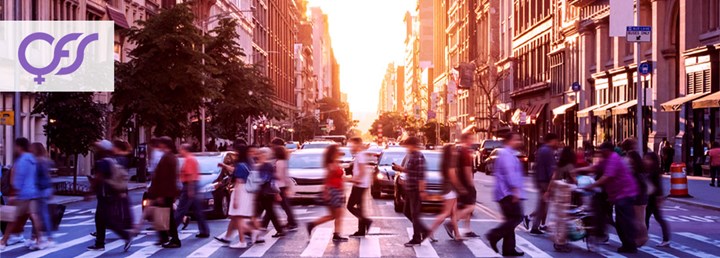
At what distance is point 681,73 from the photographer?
42.6 m

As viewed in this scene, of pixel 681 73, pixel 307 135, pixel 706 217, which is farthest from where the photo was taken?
pixel 307 135

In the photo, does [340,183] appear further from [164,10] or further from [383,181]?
[164,10]

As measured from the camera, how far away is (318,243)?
54.0ft

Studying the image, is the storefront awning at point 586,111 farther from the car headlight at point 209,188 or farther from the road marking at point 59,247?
the road marking at point 59,247

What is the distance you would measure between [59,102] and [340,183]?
19.2 m

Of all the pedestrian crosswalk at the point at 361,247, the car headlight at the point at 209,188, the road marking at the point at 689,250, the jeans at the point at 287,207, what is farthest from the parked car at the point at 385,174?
the road marking at the point at 689,250

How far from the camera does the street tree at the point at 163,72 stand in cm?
3922

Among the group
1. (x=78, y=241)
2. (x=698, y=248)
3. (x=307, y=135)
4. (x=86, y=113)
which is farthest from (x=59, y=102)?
(x=307, y=135)

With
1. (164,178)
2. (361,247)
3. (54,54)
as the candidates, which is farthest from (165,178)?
(54,54)

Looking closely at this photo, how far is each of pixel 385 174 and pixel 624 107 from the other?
2270cm

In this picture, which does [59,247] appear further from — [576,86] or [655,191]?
[576,86]

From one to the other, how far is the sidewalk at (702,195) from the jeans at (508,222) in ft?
42.4

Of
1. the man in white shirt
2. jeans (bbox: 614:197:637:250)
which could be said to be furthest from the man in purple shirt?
the man in white shirt

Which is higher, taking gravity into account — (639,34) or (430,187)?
(639,34)
